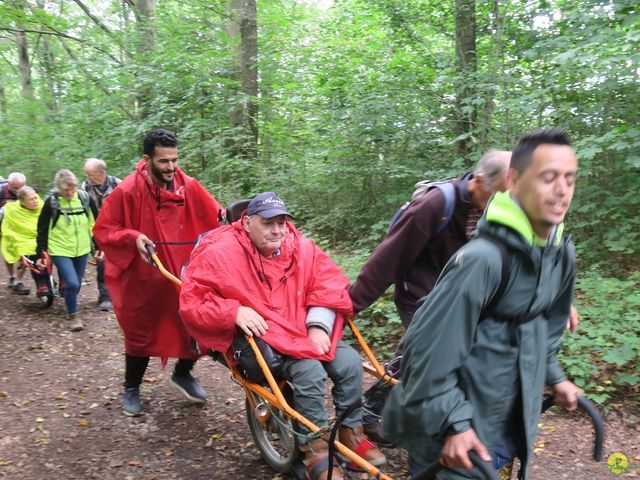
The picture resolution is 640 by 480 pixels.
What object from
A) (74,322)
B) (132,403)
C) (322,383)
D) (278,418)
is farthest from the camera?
(74,322)

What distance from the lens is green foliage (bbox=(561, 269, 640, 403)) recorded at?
4.55 m

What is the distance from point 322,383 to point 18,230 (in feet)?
24.2

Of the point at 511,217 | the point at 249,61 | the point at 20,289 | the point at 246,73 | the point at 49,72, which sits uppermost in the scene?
the point at 49,72

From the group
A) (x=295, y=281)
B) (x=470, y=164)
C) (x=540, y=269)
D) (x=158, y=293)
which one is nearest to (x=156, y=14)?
(x=470, y=164)

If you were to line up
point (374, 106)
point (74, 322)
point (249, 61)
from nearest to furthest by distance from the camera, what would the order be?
point (74, 322), point (374, 106), point (249, 61)

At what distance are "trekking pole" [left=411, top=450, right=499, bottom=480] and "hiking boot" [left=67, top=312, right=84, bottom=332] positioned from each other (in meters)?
6.55

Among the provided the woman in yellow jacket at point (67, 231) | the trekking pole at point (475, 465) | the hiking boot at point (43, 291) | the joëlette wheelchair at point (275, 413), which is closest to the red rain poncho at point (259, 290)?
the joëlette wheelchair at point (275, 413)

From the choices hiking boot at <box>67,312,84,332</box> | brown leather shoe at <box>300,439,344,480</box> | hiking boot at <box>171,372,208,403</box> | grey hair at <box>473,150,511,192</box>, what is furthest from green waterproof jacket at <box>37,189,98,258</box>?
grey hair at <box>473,150,511,192</box>

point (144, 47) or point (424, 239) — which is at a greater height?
point (144, 47)

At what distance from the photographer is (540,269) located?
1.76 metres

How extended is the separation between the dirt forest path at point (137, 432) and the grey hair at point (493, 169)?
2.13 metres

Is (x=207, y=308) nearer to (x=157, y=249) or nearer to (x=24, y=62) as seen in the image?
(x=157, y=249)

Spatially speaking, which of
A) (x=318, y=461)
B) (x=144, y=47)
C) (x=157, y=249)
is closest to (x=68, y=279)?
(x=157, y=249)

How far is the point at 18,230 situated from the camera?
28.5 feet
